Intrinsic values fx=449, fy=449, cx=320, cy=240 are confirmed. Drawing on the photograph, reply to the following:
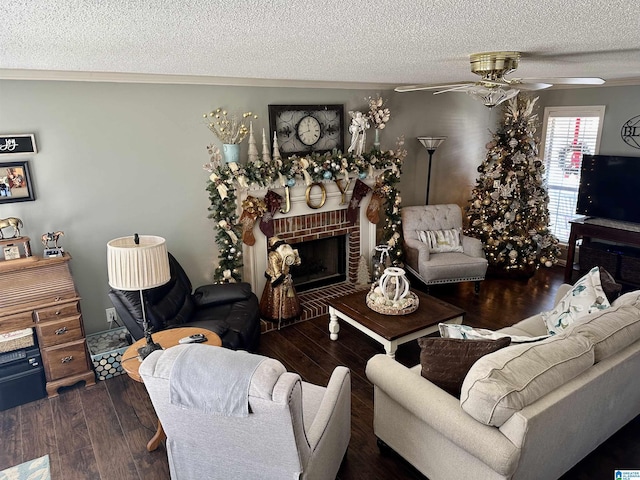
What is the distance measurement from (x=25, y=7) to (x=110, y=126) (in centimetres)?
262

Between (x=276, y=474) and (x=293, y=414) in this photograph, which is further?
(x=276, y=474)

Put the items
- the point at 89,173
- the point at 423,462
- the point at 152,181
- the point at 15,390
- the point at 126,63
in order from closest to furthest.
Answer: the point at 423,462
the point at 126,63
the point at 15,390
the point at 89,173
the point at 152,181

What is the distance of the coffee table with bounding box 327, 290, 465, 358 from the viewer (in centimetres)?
357

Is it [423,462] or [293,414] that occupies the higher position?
[293,414]

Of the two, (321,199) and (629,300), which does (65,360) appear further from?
(629,300)

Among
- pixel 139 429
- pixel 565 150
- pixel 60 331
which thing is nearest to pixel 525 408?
pixel 139 429

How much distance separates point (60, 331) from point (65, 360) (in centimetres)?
25

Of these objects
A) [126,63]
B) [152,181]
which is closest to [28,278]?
[152,181]

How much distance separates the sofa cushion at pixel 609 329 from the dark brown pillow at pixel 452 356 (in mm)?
489

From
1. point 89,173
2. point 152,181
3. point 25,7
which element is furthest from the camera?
point 152,181

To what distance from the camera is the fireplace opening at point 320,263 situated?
5262mm

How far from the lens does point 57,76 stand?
11.4ft

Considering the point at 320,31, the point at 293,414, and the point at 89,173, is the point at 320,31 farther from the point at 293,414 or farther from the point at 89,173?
the point at 89,173

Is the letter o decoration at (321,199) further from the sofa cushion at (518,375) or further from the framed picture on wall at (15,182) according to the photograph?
the sofa cushion at (518,375)
